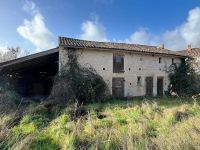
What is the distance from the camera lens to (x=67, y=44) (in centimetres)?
1617

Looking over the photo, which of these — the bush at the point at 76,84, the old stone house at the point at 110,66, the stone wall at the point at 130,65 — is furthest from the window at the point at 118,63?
the bush at the point at 76,84

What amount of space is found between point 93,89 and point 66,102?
2458 mm

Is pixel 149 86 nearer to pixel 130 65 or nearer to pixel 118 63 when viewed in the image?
pixel 130 65

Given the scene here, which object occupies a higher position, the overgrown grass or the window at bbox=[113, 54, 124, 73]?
the window at bbox=[113, 54, 124, 73]

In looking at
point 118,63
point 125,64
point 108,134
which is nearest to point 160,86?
point 125,64

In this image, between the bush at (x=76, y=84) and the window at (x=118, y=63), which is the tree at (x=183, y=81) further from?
the bush at (x=76, y=84)

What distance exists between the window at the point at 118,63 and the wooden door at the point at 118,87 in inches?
33.1

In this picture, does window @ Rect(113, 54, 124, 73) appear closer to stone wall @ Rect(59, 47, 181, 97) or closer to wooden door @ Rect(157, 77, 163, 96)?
stone wall @ Rect(59, 47, 181, 97)

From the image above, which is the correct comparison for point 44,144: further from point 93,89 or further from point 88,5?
point 88,5

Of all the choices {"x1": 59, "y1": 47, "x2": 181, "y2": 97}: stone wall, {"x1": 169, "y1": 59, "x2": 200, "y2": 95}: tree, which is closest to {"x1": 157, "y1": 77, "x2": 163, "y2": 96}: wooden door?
{"x1": 59, "y1": 47, "x2": 181, "y2": 97}: stone wall

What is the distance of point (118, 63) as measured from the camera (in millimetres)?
19156

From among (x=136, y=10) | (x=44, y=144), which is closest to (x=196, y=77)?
(x=136, y=10)

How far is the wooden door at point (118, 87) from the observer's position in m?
18.9

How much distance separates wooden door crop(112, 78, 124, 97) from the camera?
18.9 metres
